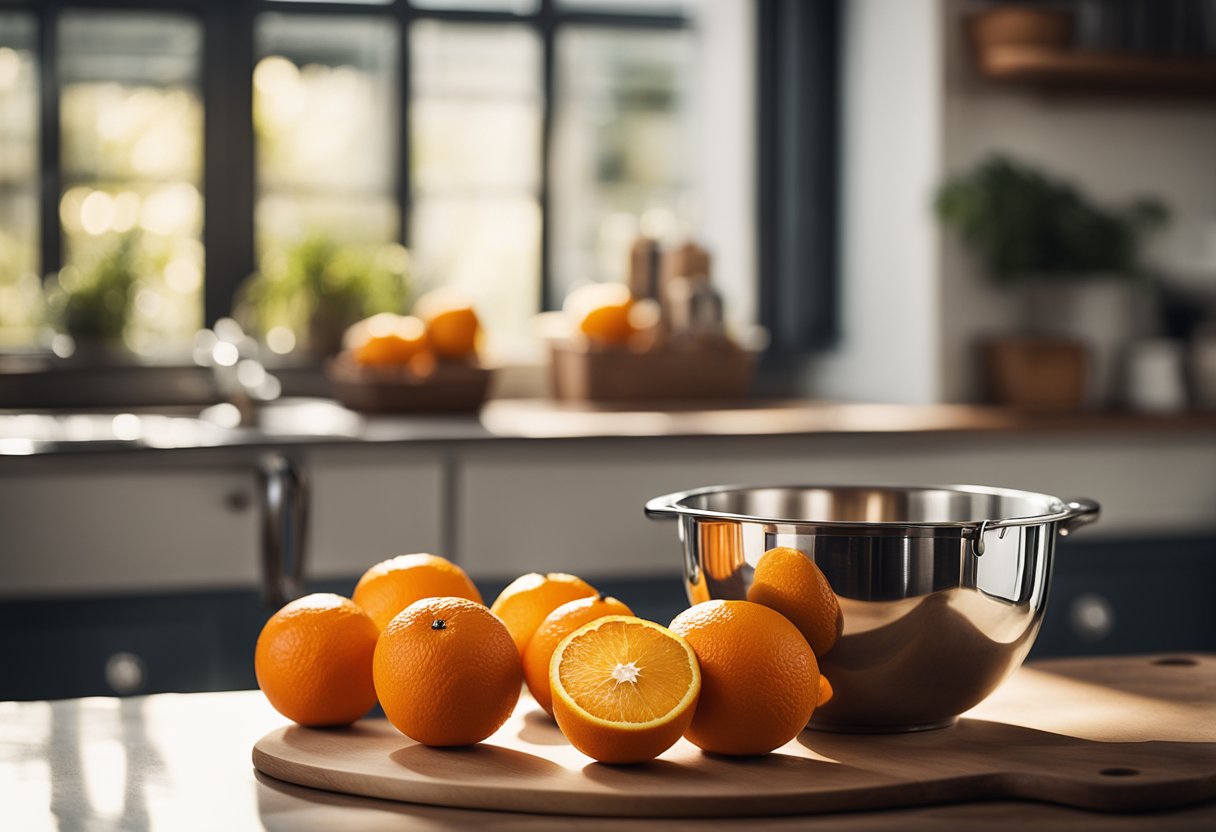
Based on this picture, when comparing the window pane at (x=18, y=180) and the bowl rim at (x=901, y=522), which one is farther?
the window pane at (x=18, y=180)

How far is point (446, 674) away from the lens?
811 mm

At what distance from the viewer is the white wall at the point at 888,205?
307 centimetres

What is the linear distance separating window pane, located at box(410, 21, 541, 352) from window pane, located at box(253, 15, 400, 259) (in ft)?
0.23

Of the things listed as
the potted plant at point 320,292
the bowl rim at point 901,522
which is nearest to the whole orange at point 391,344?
the potted plant at point 320,292

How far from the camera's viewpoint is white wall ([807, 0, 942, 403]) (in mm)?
3066

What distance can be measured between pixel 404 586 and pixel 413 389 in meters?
1.81

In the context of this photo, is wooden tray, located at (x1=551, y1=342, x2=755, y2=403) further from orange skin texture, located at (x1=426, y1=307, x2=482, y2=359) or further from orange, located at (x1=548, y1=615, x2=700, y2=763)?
orange, located at (x1=548, y1=615, x2=700, y2=763)

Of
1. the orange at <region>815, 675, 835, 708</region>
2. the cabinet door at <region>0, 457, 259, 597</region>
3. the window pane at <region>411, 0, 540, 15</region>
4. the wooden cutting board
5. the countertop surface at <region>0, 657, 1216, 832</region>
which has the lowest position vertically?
the cabinet door at <region>0, 457, 259, 597</region>

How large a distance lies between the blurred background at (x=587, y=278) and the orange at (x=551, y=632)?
1476 mm

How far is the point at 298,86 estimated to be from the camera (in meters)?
3.24

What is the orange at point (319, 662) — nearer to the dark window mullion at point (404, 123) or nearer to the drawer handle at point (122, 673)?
the drawer handle at point (122, 673)

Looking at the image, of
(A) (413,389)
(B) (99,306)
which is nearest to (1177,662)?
(A) (413,389)

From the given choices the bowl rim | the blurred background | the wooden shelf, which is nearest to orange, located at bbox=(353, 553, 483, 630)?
the bowl rim

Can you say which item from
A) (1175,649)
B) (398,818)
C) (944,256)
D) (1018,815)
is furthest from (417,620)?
(944,256)
